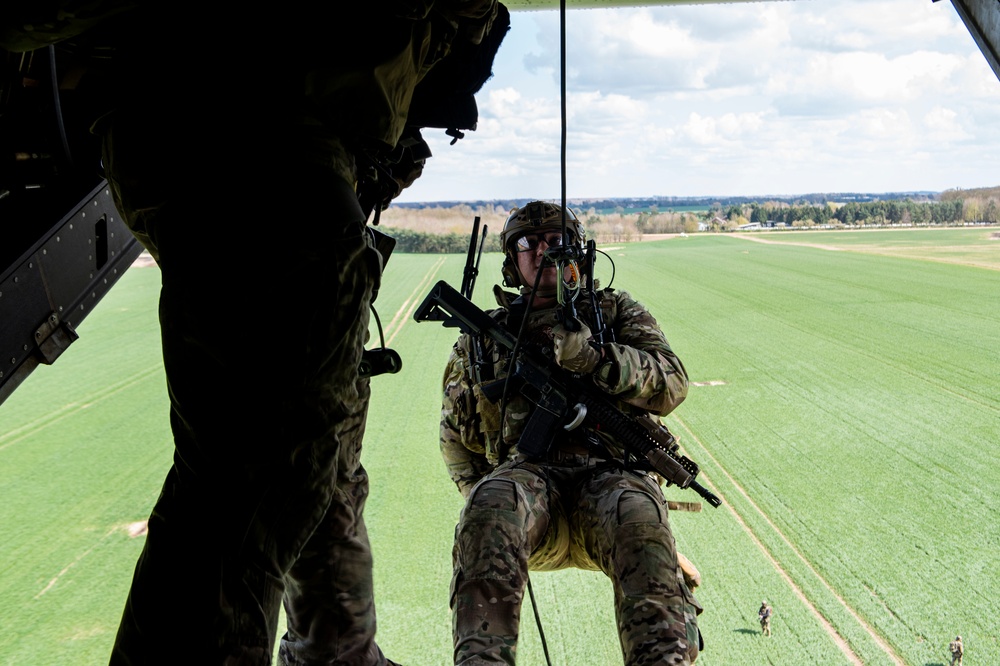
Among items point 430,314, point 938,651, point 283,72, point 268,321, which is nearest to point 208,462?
point 268,321

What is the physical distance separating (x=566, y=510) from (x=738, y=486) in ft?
49.0

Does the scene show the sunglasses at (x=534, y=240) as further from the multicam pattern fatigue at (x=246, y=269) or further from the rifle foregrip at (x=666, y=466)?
the multicam pattern fatigue at (x=246, y=269)

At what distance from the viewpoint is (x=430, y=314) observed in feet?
11.4

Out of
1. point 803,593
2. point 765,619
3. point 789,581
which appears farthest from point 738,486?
point 765,619

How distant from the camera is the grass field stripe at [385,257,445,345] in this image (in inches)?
1103

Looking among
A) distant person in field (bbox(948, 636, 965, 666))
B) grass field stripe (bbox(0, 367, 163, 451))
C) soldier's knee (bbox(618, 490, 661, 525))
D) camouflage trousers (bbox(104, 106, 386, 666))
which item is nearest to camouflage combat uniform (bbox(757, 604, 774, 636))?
distant person in field (bbox(948, 636, 965, 666))

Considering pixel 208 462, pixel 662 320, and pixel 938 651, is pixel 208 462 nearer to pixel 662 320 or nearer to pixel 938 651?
pixel 938 651

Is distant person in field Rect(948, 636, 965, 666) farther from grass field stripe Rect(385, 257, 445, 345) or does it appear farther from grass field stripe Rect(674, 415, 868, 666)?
grass field stripe Rect(385, 257, 445, 345)

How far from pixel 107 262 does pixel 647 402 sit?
2.19m

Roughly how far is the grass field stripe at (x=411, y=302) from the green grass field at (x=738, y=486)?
159 millimetres

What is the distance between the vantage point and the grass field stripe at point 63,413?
20.3m

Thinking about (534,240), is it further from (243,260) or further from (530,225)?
(243,260)

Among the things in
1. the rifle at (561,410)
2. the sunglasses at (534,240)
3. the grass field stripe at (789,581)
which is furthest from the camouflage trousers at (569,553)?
the grass field stripe at (789,581)

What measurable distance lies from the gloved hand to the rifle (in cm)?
12
